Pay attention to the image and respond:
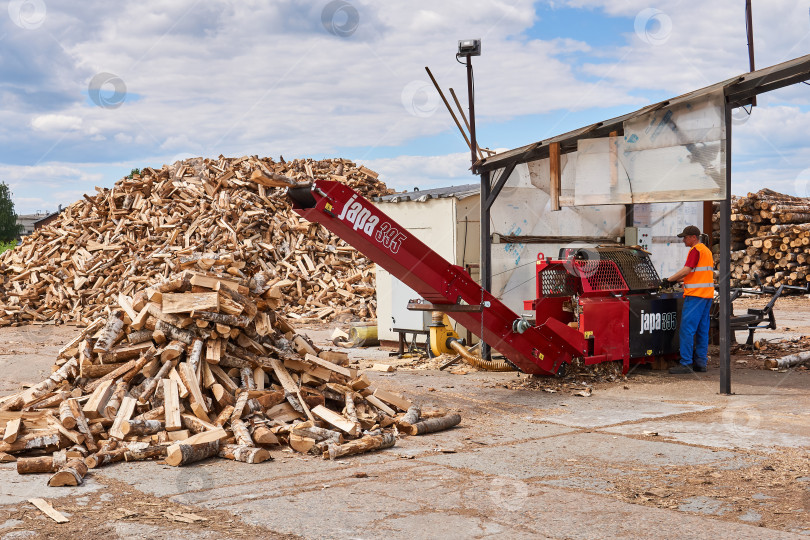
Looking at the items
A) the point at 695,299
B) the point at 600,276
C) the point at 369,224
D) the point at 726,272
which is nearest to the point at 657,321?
the point at 695,299

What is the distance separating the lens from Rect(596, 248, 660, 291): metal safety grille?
11336 millimetres

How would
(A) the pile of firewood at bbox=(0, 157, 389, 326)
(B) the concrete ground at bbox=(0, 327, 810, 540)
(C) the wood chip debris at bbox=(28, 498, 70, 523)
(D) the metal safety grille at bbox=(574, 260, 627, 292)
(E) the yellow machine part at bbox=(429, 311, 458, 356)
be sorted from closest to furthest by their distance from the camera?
(B) the concrete ground at bbox=(0, 327, 810, 540)
(C) the wood chip debris at bbox=(28, 498, 70, 523)
(D) the metal safety grille at bbox=(574, 260, 627, 292)
(E) the yellow machine part at bbox=(429, 311, 458, 356)
(A) the pile of firewood at bbox=(0, 157, 389, 326)

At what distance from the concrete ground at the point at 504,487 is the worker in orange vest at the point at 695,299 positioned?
2.50 metres

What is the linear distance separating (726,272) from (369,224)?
170 inches

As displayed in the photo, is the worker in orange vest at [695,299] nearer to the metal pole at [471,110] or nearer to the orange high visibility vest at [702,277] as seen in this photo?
the orange high visibility vest at [702,277]

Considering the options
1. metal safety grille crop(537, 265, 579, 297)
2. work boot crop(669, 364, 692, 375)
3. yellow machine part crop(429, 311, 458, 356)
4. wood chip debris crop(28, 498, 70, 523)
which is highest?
metal safety grille crop(537, 265, 579, 297)

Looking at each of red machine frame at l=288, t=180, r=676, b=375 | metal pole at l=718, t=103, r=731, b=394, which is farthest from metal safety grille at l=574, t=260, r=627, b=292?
metal pole at l=718, t=103, r=731, b=394

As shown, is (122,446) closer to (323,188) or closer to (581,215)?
(323,188)

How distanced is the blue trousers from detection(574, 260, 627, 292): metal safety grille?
104 cm

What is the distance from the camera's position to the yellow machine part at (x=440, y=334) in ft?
44.1

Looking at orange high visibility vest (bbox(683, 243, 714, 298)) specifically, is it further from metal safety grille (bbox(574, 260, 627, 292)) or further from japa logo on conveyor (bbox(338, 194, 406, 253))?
japa logo on conveyor (bbox(338, 194, 406, 253))

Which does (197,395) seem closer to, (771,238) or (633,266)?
→ (633,266)

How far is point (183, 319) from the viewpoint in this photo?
823cm

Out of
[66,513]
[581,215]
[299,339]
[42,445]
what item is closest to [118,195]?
[581,215]
